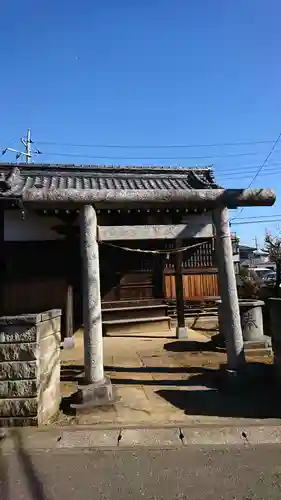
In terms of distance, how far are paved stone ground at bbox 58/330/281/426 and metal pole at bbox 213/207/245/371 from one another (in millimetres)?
615

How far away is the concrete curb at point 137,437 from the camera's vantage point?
424cm

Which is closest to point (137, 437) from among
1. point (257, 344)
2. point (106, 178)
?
→ point (257, 344)

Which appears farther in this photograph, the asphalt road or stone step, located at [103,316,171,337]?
stone step, located at [103,316,171,337]

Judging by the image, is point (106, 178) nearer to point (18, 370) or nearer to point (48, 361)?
point (48, 361)

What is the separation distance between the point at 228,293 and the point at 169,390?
2.10 meters

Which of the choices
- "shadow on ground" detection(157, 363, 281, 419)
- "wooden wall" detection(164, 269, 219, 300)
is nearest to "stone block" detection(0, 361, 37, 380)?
"shadow on ground" detection(157, 363, 281, 419)

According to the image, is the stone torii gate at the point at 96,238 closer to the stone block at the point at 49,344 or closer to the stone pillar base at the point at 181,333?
the stone block at the point at 49,344

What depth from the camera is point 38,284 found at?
34.8ft

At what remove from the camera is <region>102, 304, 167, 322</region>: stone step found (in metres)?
12.4

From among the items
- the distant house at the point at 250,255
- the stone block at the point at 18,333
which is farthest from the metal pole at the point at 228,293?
the distant house at the point at 250,255

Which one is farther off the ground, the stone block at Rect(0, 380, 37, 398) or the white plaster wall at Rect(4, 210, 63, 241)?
the white plaster wall at Rect(4, 210, 63, 241)

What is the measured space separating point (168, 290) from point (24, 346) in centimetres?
969

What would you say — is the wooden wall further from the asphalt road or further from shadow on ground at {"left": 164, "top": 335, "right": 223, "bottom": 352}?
the asphalt road

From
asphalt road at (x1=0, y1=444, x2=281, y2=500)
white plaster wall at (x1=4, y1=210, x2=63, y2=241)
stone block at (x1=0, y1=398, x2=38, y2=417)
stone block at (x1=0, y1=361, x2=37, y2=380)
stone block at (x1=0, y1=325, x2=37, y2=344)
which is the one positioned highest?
white plaster wall at (x1=4, y1=210, x2=63, y2=241)
